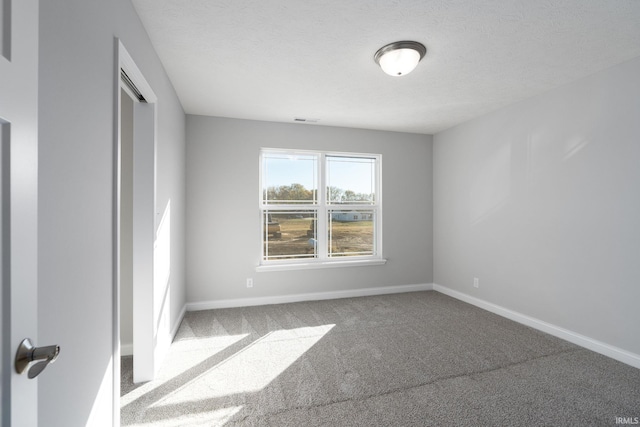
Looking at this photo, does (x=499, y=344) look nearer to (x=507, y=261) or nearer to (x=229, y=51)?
(x=507, y=261)

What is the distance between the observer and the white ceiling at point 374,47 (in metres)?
1.85

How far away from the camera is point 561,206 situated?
2947mm

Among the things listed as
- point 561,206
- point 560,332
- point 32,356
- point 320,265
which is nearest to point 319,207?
point 320,265

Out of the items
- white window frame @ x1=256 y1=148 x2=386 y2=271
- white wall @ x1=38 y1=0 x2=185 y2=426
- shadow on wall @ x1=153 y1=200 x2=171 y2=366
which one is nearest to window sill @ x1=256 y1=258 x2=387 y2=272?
white window frame @ x1=256 y1=148 x2=386 y2=271

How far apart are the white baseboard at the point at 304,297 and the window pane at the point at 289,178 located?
1.31 m

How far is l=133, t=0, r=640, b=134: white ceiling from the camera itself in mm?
1851

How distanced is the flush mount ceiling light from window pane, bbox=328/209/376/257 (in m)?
2.37

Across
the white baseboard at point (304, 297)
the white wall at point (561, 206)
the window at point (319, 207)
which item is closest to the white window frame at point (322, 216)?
the window at point (319, 207)

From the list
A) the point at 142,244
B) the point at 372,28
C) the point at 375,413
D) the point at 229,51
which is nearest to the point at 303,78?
the point at 229,51

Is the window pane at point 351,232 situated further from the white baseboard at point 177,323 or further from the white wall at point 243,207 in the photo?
the white baseboard at point 177,323

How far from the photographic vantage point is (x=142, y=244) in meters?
2.18

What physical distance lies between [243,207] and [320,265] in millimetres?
1319

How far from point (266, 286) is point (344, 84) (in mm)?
2672

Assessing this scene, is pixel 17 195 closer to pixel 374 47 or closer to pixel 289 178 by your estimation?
pixel 374 47
